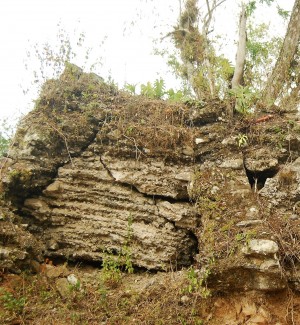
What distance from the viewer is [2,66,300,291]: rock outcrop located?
5.24 m

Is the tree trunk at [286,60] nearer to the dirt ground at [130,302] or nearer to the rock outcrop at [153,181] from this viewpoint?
the rock outcrop at [153,181]

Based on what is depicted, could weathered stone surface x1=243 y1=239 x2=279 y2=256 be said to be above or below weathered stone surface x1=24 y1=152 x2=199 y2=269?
below

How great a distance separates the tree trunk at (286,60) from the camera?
825 centimetres

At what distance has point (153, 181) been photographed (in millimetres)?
6254

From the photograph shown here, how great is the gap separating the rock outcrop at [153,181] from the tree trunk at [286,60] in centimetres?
180

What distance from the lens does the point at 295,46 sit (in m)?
8.41

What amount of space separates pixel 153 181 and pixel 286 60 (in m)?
5.06

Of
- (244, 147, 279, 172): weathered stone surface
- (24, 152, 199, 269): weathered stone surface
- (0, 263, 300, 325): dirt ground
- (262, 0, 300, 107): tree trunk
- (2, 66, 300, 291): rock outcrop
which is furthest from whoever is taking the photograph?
(262, 0, 300, 107): tree trunk

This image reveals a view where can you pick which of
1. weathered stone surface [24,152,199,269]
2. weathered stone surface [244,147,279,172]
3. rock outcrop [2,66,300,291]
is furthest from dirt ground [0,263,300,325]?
weathered stone surface [244,147,279,172]

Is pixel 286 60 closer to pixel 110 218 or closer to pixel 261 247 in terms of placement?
pixel 261 247

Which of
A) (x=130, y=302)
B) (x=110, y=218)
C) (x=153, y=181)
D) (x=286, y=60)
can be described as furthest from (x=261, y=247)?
(x=286, y=60)

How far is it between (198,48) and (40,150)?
7.12m

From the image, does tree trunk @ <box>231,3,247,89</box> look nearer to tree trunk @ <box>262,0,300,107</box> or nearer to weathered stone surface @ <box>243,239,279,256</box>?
tree trunk @ <box>262,0,300,107</box>

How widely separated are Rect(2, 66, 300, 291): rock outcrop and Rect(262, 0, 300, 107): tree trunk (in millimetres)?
1802
